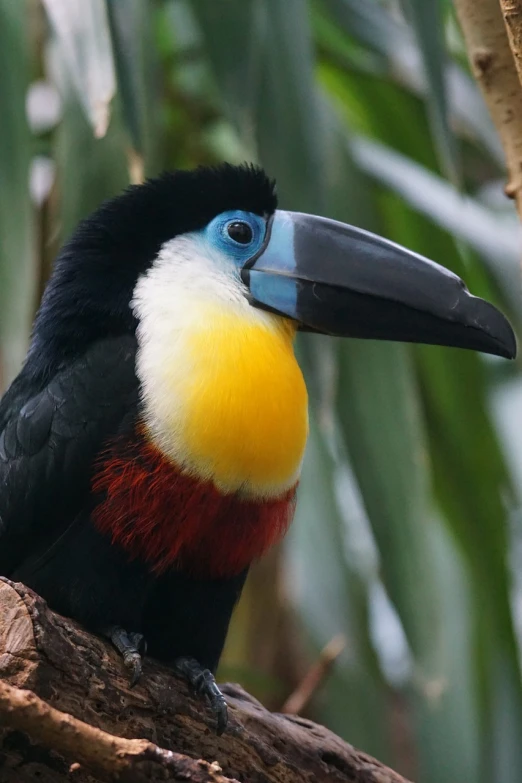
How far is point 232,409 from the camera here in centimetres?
179

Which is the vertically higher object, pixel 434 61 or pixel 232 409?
pixel 434 61

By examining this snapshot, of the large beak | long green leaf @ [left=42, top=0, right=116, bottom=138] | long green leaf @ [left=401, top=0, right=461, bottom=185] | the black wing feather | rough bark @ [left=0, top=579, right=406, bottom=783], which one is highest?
long green leaf @ [left=401, top=0, right=461, bottom=185]

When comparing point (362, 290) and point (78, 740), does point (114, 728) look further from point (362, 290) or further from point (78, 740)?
point (362, 290)

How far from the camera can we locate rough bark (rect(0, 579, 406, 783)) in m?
1.15

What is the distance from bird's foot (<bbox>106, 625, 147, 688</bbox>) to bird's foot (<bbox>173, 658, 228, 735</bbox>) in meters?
0.09

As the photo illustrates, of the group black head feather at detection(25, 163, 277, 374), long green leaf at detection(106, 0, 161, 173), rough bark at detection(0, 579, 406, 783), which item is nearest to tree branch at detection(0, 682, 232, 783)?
rough bark at detection(0, 579, 406, 783)

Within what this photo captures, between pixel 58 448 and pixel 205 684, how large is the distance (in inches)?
18.2

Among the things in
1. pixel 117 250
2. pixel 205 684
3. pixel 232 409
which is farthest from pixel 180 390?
pixel 205 684

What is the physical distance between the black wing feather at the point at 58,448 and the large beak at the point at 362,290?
A: 33cm

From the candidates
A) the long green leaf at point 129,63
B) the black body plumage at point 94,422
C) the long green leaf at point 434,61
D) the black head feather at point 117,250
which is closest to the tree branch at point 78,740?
the black body plumage at point 94,422

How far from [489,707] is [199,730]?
1471 mm

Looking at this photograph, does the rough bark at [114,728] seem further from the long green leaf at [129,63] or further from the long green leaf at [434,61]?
the long green leaf at [434,61]

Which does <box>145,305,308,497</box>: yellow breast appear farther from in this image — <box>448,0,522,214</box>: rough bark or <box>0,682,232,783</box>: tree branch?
<box>0,682,232,783</box>: tree branch

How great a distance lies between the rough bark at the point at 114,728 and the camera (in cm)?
115
